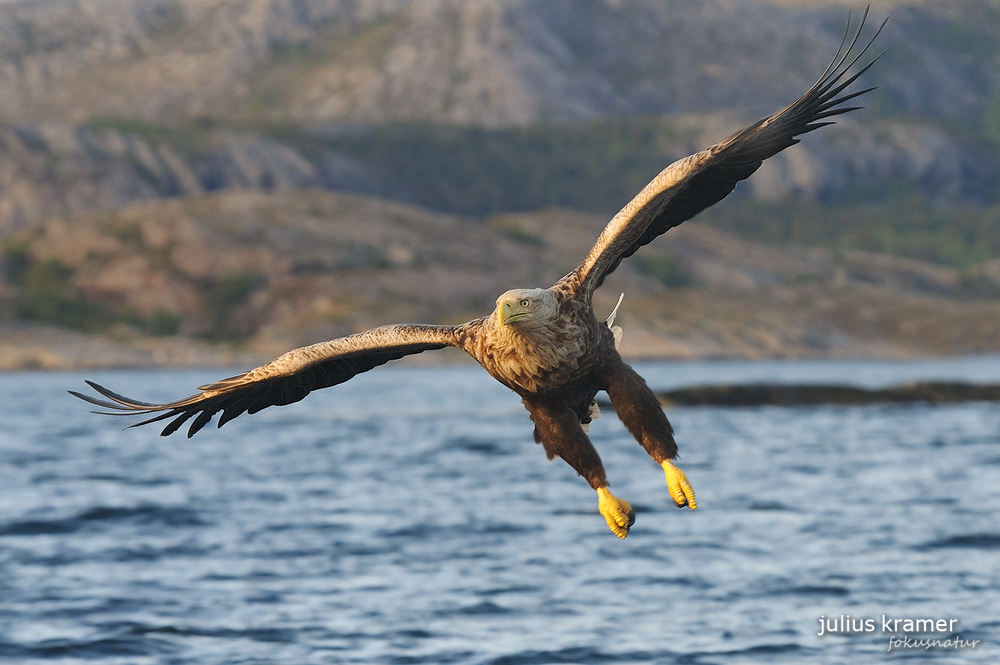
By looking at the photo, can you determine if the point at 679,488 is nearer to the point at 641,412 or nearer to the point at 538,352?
the point at 641,412

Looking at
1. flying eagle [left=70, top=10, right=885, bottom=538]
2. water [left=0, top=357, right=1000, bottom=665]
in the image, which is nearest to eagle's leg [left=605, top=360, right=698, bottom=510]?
flying eagle [left=70, top=10, right=885, bottom=538]

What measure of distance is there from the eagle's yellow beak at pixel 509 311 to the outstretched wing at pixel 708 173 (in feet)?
2.54

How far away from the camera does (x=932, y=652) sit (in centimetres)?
1673

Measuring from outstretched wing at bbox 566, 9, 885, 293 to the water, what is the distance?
660cm

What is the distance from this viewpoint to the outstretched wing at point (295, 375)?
1187cm

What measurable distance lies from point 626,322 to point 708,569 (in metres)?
92.6

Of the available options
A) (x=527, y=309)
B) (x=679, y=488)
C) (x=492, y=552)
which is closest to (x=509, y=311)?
(x=527, y=309)

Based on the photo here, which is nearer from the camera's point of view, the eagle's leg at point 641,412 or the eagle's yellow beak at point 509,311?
the eagle's yellow beak at point 509,311

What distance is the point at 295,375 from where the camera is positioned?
1304cm

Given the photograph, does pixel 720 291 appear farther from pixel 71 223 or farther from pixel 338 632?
pixel 338 632

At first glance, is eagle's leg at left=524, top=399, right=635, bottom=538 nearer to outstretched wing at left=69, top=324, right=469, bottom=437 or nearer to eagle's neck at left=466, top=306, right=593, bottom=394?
eagle's neck at left=466, top=306, right=593, bottom=394

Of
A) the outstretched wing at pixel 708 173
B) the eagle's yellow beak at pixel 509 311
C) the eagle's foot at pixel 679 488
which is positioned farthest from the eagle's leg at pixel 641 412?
the eagle's yellow beak at pixel 509 311

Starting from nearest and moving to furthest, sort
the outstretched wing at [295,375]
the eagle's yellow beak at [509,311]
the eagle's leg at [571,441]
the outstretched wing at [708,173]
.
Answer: the eagle's yellow beak at [509,311] → the outstretched wing at [708,173] → the eagle's leg at [571,441] → the outstretched wing at [295,375]

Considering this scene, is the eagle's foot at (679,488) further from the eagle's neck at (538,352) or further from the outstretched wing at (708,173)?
the outstretched wing at (708,173)
